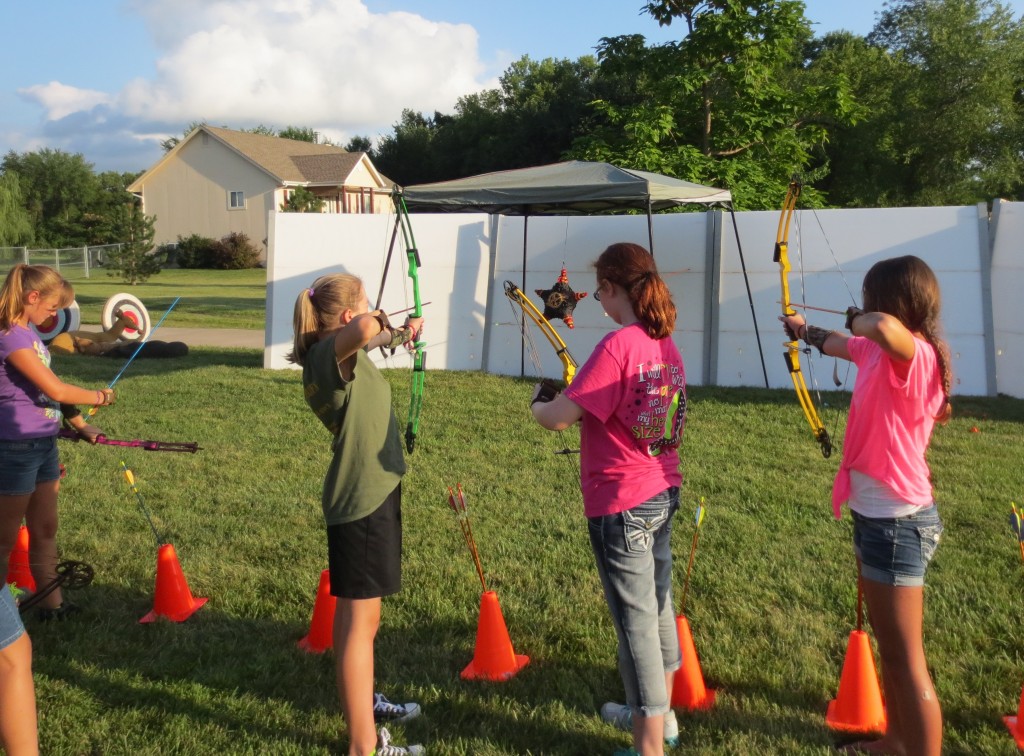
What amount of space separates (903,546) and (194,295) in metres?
26.0

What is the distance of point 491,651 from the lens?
3414mm

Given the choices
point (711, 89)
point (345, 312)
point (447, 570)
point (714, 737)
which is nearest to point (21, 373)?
point (345, 312)

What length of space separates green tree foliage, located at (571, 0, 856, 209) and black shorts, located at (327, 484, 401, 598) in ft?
47.9

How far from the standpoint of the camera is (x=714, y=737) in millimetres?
2951

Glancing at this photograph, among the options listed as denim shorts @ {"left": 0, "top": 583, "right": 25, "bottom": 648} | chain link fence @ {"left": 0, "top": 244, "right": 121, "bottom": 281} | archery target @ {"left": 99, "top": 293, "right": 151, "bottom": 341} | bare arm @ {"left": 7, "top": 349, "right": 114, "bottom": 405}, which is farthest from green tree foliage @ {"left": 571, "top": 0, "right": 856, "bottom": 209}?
chain link fence @ {"left": 0, "top": 244, "right": 121, "bottom": 281}

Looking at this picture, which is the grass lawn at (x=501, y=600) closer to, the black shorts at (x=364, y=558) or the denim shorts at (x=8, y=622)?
the black shorts at (x=364, y=558)

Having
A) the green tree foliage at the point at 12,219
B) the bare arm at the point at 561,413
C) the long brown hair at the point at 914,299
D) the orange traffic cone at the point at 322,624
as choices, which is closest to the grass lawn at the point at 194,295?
the orange traffic cone at the point at 322,624

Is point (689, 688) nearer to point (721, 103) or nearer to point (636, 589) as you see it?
point (636, 589)

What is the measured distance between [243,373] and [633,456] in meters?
9.33

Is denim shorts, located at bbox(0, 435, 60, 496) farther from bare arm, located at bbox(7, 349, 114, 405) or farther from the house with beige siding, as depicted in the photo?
the house with beige siding

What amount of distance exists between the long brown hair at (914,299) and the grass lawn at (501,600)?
1388 mm

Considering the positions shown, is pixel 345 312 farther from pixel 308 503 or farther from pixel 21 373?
pixel 308 503

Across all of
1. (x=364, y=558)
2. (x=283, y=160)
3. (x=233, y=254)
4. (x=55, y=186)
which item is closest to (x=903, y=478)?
(x=364, y=558)

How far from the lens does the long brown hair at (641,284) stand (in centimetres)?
256
